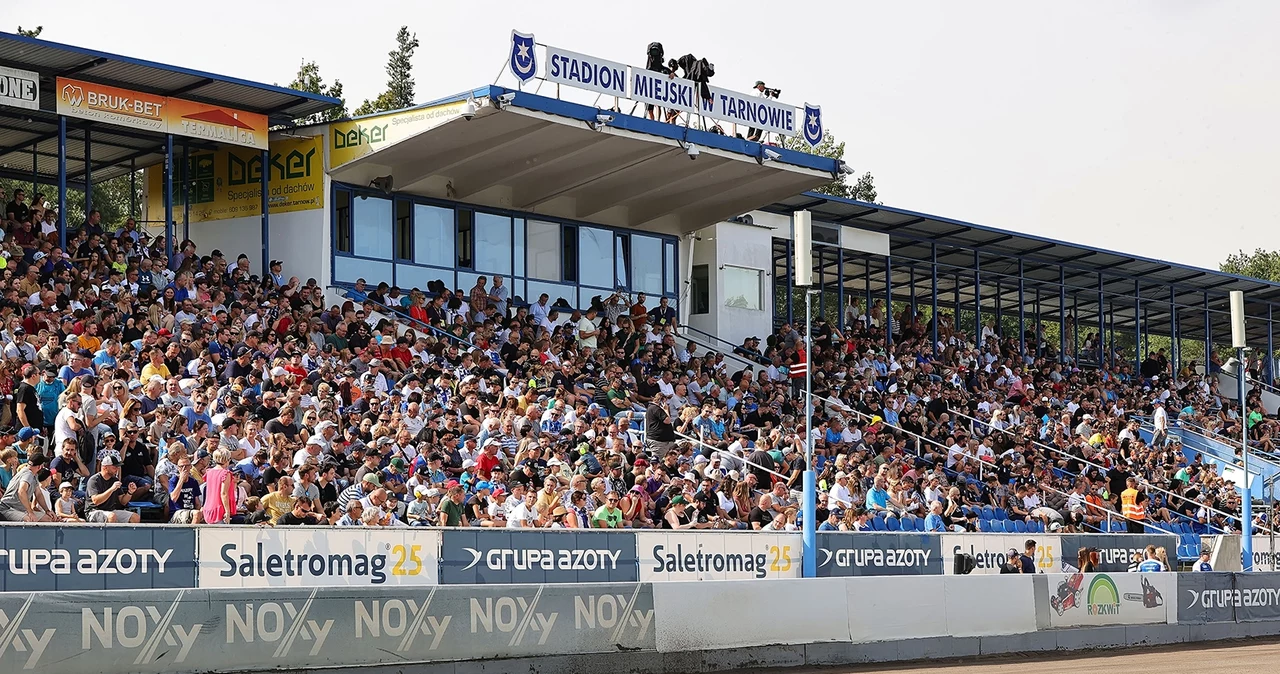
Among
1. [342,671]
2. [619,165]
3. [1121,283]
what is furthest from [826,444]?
[1121,283]

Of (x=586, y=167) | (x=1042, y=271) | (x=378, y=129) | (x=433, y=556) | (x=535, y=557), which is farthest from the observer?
(x=1042, y=271)

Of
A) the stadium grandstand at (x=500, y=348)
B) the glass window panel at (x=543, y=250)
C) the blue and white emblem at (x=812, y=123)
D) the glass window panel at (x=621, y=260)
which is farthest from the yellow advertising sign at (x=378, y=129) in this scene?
the blue and white emblem at (x=812, y=123)

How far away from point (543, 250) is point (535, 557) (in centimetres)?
1575

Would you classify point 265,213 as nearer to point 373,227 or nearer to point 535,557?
point 373,227

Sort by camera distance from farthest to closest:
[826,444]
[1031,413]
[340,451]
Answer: [1031,413], [826,444], [340,451]

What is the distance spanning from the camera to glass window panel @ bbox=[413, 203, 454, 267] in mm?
28109

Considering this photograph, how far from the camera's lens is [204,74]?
79.0ft

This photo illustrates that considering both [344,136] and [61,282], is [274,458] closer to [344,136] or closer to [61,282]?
[61,282]

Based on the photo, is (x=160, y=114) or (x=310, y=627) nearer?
(x=310, y=627)

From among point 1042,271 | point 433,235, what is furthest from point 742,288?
point 1042,271

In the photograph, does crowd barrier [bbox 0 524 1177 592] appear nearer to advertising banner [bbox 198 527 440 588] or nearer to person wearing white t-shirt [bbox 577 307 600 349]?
advertising banner [bbox 198 527 440 588]

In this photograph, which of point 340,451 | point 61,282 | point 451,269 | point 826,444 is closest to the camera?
point 340,451

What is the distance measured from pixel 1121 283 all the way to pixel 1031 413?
45.4 ft

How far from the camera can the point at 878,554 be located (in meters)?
18.5
